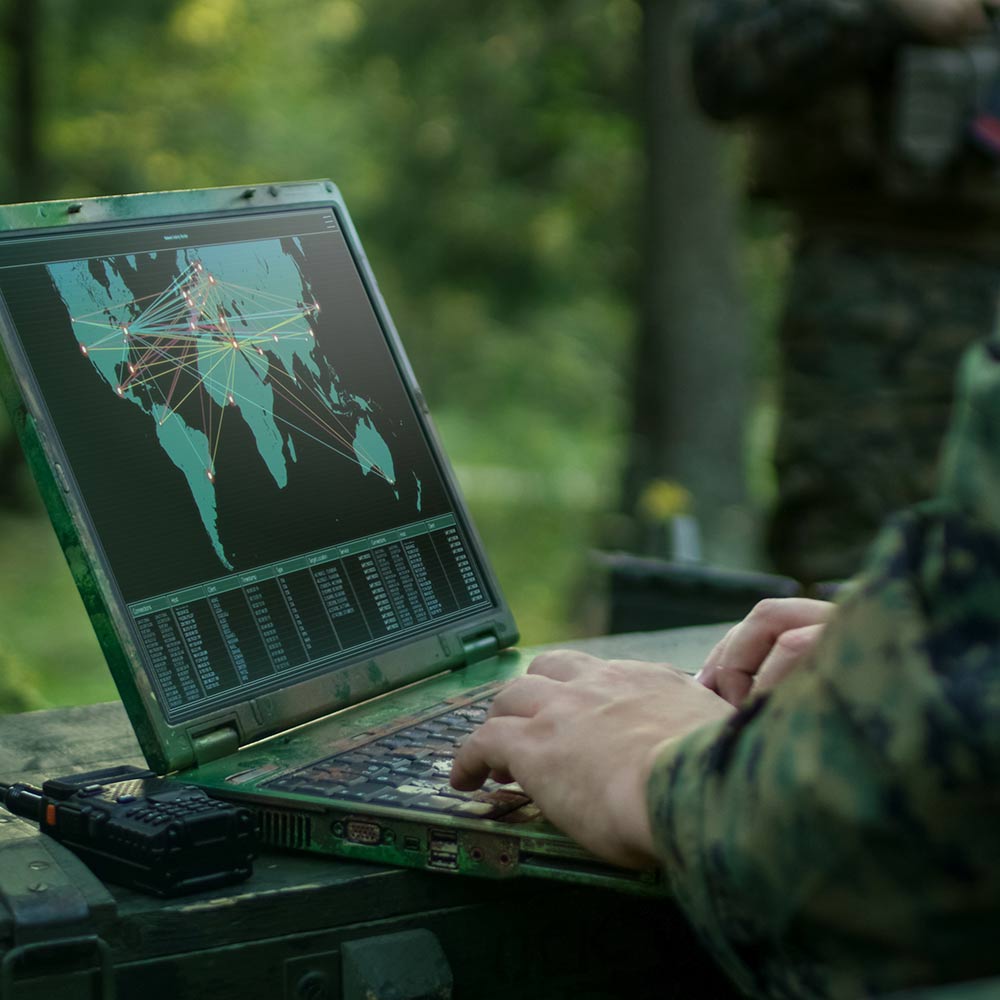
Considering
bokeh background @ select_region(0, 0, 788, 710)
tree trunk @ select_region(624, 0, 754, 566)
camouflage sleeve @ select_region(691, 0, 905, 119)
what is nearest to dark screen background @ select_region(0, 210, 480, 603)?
camouflage sleeve @ select_region(691, 0, 905, 119)

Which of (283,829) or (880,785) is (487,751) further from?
(880,785)

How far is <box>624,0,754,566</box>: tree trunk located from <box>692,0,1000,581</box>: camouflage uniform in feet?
8.19

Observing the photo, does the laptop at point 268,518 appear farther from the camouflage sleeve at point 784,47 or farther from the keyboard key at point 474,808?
the camouflage sleeve at point 784,47

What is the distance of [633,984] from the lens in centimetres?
169

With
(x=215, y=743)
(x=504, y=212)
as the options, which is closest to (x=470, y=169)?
(x=504, y=212)

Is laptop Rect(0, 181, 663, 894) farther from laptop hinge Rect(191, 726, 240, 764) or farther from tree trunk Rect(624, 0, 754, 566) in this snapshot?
tree trunk Rect(624, 0, 754, 566)

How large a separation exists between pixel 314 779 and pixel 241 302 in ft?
2.30

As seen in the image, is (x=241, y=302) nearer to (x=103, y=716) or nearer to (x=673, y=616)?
(x=103, y=716)

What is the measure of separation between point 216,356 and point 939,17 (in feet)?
15.6

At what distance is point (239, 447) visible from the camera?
1.95 meters

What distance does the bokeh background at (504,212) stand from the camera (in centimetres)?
965

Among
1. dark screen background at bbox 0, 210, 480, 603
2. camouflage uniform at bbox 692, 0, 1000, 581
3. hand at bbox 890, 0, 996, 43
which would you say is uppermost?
hand at bbox 890, 0, 996, 43

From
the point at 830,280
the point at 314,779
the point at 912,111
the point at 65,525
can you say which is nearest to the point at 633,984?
the point at 314,779

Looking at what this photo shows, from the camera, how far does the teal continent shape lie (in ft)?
6.14
